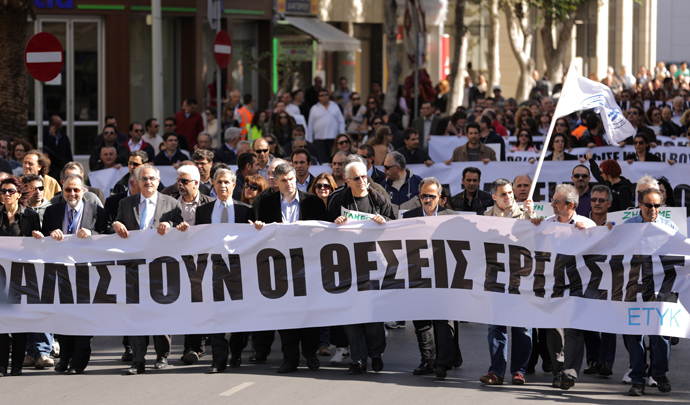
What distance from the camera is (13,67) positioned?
768 inches

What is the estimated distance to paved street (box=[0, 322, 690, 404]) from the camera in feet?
31.0

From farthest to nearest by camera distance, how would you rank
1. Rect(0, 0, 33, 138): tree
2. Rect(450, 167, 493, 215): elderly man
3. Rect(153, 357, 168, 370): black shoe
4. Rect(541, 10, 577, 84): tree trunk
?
Rect(541, 10, 577, 84): tree trunk
Rect(0, 0, 33, 138): tree
Rect(450, 167, 493, 215): elderly man
Rect(153, 357, 168, 370): black shoe

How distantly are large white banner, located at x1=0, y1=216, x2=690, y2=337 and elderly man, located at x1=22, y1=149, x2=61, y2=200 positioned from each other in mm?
2551

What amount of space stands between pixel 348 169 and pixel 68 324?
2756mm

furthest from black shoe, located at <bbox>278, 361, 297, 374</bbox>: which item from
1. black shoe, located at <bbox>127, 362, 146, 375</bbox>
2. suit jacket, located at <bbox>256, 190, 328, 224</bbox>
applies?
suit jacket, located at <bbox>256, 190, 328, 224</bbox>

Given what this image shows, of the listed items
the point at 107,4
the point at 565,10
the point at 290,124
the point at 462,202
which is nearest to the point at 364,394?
the point at 462,202

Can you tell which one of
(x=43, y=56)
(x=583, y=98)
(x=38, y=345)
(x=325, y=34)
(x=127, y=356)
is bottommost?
(x=127, y=356)

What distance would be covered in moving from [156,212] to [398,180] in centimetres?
373

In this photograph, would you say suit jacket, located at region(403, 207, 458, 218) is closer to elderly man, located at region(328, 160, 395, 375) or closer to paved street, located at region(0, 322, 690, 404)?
elderly man, located at region(328, 160, 395, 375)

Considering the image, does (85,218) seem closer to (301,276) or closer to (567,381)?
(301,276)

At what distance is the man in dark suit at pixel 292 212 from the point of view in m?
10.6

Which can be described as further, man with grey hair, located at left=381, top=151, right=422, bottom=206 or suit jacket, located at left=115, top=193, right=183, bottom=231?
man with grey hair, located at left=381, top=151, right=422, bottom=206

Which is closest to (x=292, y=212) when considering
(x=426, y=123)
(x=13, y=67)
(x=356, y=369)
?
(x=356, y=369)

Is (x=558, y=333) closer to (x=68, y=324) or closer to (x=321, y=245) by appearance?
(x=321, y=245)
